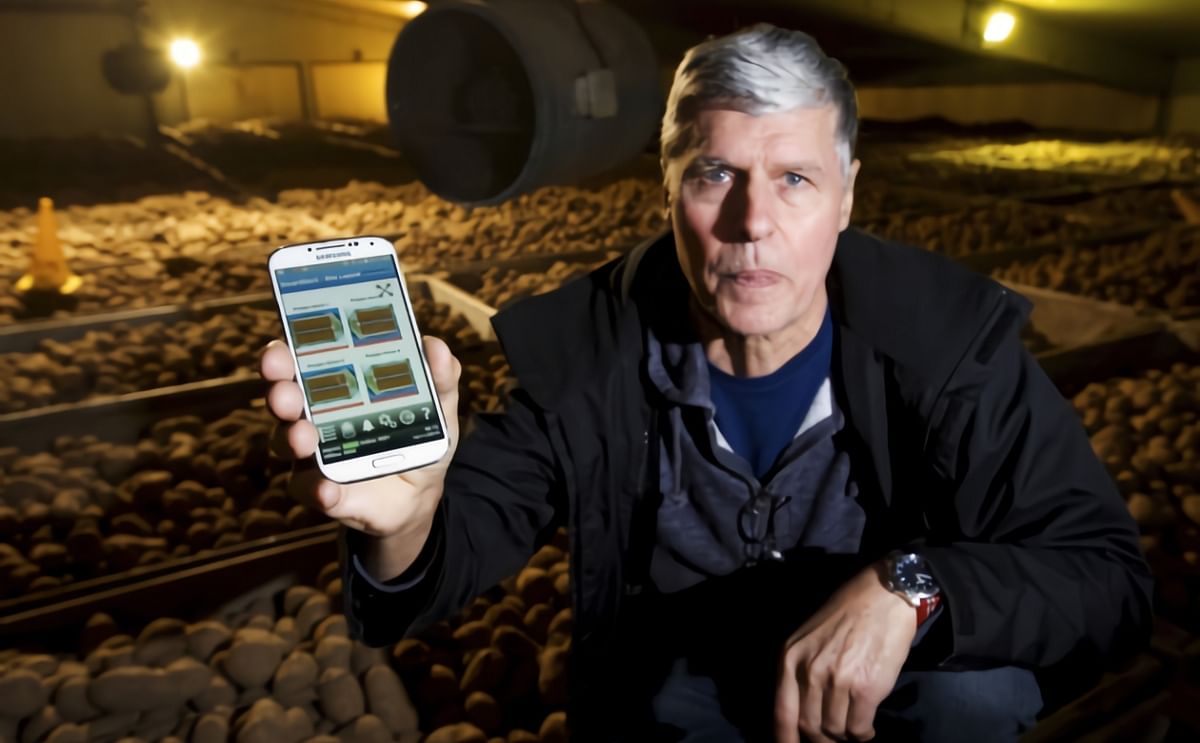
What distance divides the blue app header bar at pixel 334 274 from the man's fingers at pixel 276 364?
0.39ft

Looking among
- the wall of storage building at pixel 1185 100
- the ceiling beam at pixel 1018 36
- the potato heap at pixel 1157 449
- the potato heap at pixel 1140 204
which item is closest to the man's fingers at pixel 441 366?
the potato heap at pixel 1157 449

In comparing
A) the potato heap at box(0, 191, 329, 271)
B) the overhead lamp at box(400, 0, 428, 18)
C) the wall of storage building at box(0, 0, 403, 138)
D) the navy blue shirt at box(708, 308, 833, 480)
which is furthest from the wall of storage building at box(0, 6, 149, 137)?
the navy blue shirt at box(708, 308, 833, 480)

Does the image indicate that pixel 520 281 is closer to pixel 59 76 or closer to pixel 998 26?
pixel 998 26

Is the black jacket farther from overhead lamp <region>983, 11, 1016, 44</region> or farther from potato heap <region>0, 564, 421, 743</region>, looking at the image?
overhead lamp <region>983, 11, 1016, 44</region>

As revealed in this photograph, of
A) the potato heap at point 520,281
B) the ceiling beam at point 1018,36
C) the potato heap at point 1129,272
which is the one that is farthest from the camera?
the ceiling beam at point 1018,36

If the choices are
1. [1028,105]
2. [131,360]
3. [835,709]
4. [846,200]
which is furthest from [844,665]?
[1028,105]

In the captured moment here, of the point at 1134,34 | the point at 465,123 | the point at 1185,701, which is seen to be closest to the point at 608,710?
the point at 1185,701

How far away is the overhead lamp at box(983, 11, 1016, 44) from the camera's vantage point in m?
5.46

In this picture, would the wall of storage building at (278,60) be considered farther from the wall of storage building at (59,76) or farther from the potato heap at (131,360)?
the potato heap at (131,360)

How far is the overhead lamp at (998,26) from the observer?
5.46 metres

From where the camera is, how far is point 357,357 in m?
0.83

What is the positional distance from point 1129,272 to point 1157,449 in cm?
161

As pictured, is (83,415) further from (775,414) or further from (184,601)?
(775,414)

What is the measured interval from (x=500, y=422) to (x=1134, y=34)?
6920 millimetres
